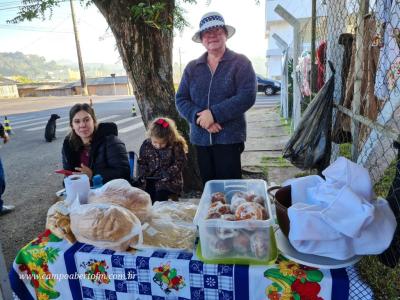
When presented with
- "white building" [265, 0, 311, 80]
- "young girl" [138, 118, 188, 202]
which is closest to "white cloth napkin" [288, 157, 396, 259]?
"young girl" [138, 118, 188, 202]

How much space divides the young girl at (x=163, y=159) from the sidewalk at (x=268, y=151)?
159 centimetres

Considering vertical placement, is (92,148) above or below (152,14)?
below

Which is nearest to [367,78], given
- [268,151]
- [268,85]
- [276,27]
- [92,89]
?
[268,151]

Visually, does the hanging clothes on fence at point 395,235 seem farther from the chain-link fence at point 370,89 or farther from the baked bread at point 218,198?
the baked bread at point 218,198

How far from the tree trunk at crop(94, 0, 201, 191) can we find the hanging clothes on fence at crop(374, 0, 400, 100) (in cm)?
223

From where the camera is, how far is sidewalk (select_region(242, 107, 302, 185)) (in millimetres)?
4805

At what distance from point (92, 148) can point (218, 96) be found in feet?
3.97

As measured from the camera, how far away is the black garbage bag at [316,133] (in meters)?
2.50

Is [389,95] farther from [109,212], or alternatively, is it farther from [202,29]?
[109,212]

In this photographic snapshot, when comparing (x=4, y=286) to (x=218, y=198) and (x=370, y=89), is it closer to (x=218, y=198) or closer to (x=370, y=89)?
(x=218, y=198)

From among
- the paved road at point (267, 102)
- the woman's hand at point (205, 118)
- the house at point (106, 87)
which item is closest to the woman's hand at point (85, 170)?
the woman's hand at point (205, 118)

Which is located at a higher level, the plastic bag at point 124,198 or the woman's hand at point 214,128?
the woman's hand at point 214,128

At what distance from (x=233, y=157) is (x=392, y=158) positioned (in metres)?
1.13

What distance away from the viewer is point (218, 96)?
2.45 m
